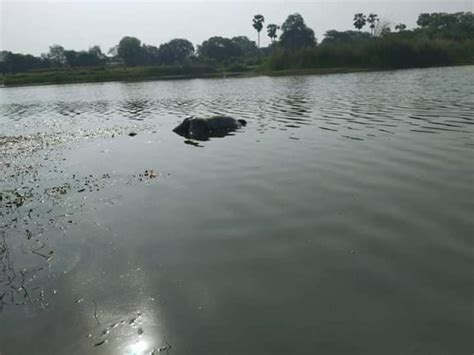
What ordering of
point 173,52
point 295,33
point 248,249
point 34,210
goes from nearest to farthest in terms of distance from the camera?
point 248,249
point 34,210
point 295,33
point 173,52

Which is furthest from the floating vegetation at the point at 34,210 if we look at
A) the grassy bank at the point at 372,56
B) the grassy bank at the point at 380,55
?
the grassy bank at the point at 380,55

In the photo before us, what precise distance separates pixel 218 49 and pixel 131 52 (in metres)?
33.9

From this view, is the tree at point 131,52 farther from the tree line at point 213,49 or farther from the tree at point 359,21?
the tree at point 359,21

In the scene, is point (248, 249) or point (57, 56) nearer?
point (248, 249)

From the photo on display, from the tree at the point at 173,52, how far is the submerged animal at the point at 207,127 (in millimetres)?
155127

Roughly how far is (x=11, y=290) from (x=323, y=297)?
527 centimetres

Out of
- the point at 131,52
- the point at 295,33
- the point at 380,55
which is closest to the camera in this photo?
the point at 380,55

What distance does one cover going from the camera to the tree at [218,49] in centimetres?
15575

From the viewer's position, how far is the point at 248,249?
7.66m

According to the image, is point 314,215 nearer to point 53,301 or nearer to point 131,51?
point 53,301

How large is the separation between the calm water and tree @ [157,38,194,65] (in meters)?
164

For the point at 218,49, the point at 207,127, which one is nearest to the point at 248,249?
the point at 207,127

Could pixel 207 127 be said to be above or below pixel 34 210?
below

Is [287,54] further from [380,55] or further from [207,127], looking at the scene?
[207,127]
